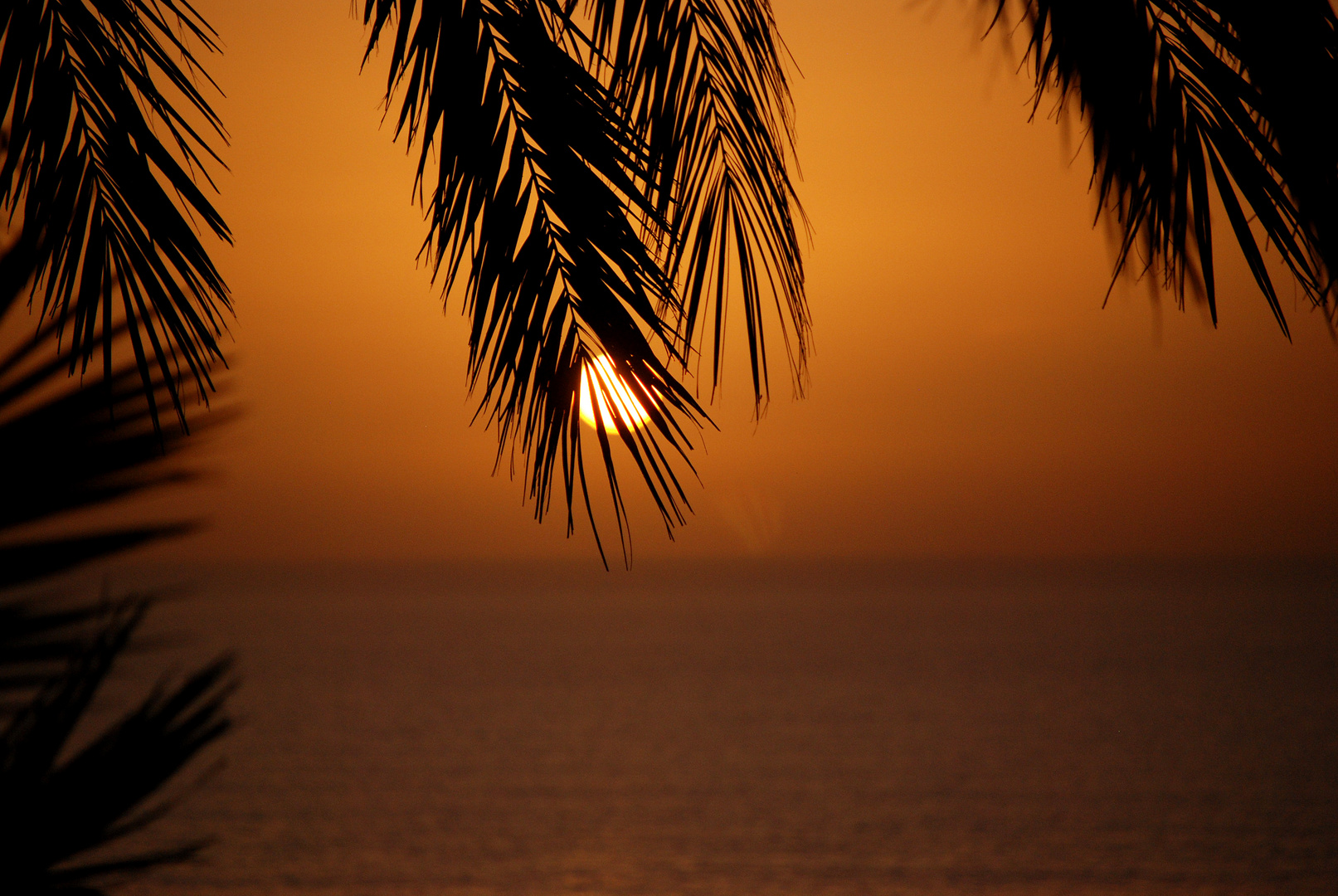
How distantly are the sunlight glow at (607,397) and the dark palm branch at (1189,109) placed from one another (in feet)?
2.07

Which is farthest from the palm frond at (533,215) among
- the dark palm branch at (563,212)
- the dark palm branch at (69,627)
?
the dark palm branch at (69,627)

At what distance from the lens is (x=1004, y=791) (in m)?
40.8

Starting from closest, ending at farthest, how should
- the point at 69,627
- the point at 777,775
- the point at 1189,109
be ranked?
the point at 1189,109, the point at 69,627, the point at 777,775

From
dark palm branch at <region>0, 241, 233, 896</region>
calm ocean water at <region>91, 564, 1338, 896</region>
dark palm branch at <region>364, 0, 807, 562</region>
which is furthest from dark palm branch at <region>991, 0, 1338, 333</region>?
calm ocean water at <region>91, 564, 1338, 896</region>

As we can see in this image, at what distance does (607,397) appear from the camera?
1.45 meters

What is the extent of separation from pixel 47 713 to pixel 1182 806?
44651 millimetres

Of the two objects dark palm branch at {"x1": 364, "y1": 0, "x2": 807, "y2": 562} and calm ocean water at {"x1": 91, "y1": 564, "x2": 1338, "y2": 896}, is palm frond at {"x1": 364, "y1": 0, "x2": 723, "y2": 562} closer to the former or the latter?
dark palm branch at {"x1": 364, "y1": 0, "x2": 807, "y2": 562}

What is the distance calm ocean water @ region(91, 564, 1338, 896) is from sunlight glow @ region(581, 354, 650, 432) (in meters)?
10.9

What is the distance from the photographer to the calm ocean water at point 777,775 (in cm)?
3250

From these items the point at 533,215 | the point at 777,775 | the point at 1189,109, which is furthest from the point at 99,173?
the point at 777,775

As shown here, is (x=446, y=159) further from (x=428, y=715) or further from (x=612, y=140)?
(x=428, y=715)

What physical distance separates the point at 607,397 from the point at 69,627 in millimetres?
1066

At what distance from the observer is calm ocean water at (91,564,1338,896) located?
3250cm

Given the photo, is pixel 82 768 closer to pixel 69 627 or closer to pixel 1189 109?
pixel 69 627
